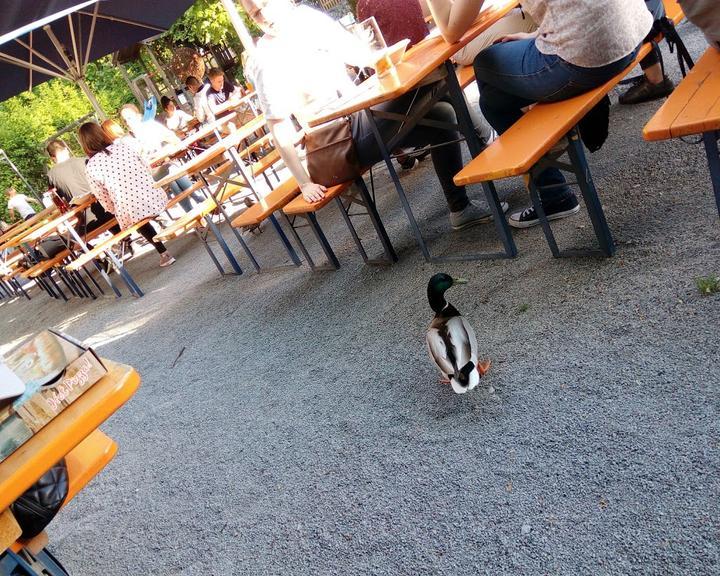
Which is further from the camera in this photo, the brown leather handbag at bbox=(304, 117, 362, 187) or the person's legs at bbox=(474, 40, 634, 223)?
the brown leather handbag at bbox=(304, 117, 362, 187)

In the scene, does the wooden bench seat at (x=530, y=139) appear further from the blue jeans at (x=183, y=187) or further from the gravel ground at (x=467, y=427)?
the blue jeans at (x=183, y=187)

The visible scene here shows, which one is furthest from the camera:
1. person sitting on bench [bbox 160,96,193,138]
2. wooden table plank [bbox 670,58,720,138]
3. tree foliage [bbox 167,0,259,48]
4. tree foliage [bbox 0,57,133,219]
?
tree foliage [bbox 0,57,133,219]

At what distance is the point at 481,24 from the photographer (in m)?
2.91

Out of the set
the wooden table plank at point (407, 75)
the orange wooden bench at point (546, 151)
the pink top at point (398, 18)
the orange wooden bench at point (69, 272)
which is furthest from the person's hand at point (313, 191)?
the orange wooden bench at point (69, 272)

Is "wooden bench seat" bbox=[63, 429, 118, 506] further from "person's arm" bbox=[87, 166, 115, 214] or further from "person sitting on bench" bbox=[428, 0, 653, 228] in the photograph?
"person's arm" bbox=[87, 166, 115, 214]

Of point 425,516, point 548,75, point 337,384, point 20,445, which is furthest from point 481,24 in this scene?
point 20,445

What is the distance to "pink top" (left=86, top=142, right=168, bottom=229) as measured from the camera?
6016mm

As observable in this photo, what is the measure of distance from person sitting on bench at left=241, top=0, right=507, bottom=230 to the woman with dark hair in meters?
3.10

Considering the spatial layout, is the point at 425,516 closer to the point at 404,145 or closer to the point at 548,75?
the point at 548,75

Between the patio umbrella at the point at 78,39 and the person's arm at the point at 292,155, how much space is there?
512 cm

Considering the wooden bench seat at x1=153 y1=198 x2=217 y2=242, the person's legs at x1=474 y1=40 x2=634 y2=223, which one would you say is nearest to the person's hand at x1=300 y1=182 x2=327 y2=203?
the person's legs at x1=474 y1=40 x2=634 y2=223

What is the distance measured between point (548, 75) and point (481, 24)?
1.88ft

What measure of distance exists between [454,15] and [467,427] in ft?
6.00

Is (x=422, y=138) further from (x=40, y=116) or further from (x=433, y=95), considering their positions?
(x=40, y=116)
